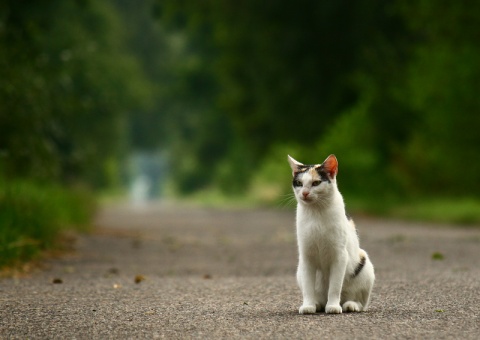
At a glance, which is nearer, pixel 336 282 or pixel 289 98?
pixel 336 282

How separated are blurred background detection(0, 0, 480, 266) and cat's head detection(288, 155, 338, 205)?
447cm

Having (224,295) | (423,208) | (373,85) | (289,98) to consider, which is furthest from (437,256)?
(289,98)

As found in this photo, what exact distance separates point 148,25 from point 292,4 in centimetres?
3978

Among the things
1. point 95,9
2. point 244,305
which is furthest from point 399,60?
point 244,305

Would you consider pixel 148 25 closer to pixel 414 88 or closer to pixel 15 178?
pixel 414 88

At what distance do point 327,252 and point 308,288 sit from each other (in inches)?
11.7

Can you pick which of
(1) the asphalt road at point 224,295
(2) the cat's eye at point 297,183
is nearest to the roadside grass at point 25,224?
(1) the asphalt road at point 224,295

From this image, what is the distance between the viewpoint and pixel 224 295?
25.1 feet

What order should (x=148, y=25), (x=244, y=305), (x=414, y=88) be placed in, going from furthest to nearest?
(x=148, y=25), (x=414, y=88), (x=244, y=305)

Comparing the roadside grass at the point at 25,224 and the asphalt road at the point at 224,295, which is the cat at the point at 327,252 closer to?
the asphalt road at the point at 224,295

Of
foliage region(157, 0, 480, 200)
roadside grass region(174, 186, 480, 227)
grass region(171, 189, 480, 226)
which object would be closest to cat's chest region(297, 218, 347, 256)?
roadside grass region(174, 186, 480, 227)

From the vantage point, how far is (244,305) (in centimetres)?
689

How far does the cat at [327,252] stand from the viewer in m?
6.33

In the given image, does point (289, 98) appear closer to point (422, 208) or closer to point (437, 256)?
point (422, 208)
